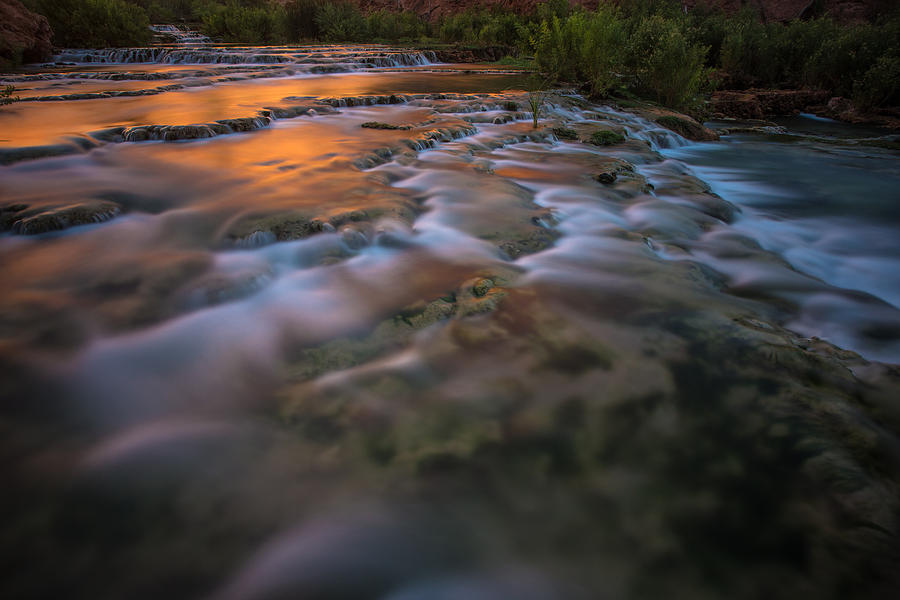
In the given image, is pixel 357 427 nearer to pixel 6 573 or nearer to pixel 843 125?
pixel 6 573

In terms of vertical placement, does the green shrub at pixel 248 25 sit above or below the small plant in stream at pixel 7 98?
above

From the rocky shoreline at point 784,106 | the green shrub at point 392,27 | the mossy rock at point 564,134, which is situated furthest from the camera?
the green shrub at point 392,27

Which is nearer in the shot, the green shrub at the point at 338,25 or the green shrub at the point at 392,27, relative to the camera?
the green shrub at the point at 338,25

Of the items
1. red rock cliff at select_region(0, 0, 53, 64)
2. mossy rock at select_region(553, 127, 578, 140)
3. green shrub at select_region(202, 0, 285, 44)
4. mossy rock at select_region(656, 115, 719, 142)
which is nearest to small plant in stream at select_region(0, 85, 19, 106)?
red rock cliff at select_region(0, 0, 53, 64)

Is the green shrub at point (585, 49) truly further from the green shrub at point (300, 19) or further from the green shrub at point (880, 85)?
the green shrub at point (300, 19)

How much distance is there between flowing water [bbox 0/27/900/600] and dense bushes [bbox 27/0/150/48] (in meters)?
19.5

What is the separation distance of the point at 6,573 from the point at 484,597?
1.29 metres

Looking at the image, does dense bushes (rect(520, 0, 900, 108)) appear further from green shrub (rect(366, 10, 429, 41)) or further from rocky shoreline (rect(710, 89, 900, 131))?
green shrub (rect(366, 10, 429, 41))

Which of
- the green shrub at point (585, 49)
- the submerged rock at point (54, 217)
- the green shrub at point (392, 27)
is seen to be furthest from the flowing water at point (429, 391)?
the green shrub at point (392, 27)

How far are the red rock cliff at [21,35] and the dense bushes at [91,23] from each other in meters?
3.51

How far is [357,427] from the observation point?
5.42 feet

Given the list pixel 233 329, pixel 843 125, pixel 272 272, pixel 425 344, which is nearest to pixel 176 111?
pixel 272 272

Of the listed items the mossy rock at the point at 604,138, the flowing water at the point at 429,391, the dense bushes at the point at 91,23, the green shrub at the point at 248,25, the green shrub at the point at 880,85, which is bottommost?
the flowing water at the point at 429,391

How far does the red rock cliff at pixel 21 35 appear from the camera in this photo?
12.4 metres
